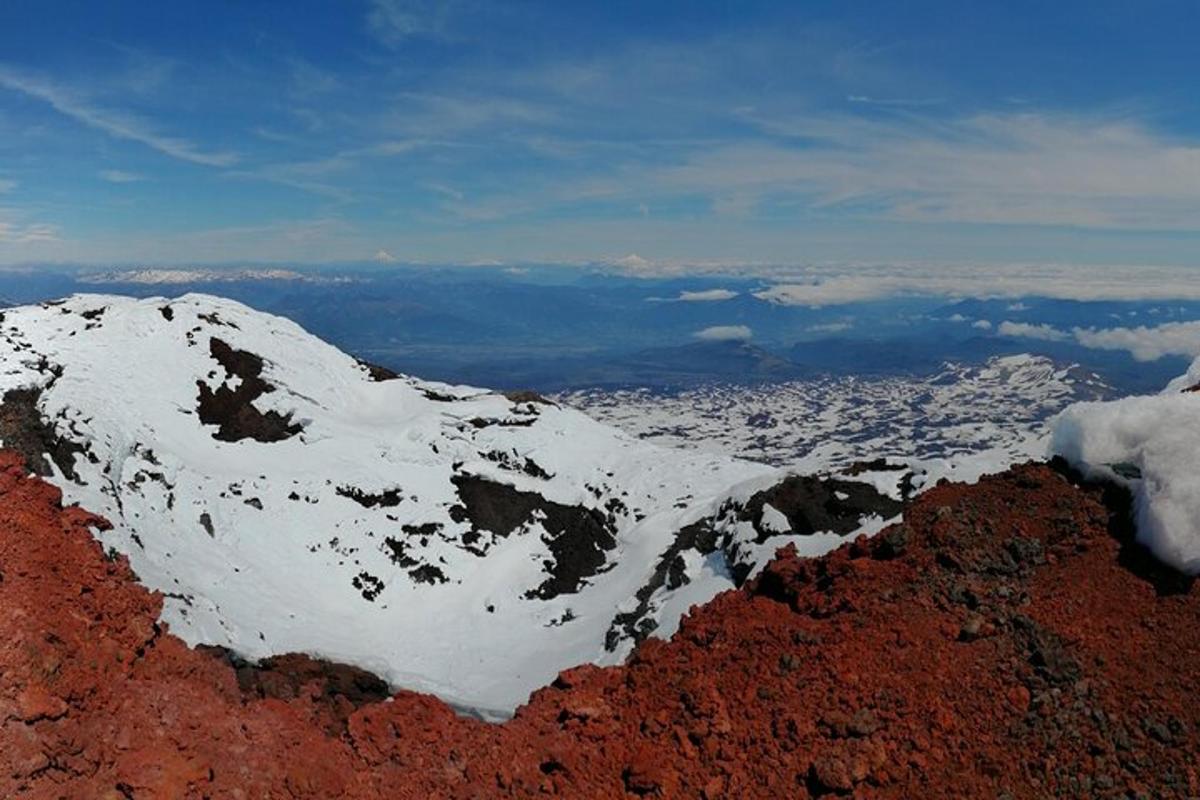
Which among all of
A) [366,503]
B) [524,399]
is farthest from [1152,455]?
[524,399]

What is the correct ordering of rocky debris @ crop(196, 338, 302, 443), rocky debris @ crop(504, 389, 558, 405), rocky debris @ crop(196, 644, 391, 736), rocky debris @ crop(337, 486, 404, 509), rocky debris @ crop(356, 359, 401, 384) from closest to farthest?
1. rocky debris @ crop(196, 644, 391, 736)
2. rocky debris @ crop(337, 486, 404, 509)
3. rocky debris @ crop(196, 338, 302, 443)
4. rocky debris @ crop(356, 359, 401, 384)
5. rocky debris @ crop(504, 389, 558, 405)

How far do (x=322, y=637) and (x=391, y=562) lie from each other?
8.41 meters

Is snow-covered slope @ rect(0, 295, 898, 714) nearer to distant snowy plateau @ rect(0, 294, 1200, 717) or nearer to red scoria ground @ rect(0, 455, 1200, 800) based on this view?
distant snowy plateau @ rect(0, 294, 1200, 717)

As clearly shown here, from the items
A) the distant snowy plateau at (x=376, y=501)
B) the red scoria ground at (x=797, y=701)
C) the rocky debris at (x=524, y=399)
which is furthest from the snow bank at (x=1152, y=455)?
the rocky debris at (x=524, y=399)

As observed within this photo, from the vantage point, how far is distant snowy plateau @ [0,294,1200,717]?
33031mm

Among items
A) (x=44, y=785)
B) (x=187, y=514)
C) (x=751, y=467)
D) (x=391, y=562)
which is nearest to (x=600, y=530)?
(x=391, y=562)

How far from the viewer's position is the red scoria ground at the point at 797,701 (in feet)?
30.5

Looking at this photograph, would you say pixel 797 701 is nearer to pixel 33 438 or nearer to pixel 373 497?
pixel 33 438

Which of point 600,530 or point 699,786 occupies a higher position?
point 699,786

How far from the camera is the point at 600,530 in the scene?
48.7 m

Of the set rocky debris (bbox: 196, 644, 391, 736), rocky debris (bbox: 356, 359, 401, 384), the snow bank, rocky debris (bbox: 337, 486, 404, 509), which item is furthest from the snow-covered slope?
the snow bank

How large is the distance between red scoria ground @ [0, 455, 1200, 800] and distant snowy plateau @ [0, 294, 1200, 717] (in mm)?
→ 10168

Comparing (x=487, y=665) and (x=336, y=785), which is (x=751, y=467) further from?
(x=336, y=785)

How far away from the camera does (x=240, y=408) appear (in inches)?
1916
